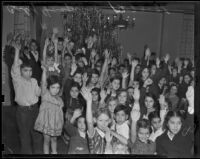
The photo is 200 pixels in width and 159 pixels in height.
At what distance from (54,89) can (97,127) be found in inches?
19.8

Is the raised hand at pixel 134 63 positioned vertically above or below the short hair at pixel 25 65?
above

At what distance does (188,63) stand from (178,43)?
0.20 meters

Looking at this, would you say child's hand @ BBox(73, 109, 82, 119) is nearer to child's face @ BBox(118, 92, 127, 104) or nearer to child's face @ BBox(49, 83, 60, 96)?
child's face @ BBox(49, 83, 60, 96)

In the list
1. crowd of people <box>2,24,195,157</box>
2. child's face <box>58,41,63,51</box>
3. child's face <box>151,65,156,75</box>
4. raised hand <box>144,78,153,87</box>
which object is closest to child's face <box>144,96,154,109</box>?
crowd of people <box>2,24,195,157</box>

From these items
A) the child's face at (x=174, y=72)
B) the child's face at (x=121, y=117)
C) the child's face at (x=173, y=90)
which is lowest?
the child's face at (x=121, y=117)

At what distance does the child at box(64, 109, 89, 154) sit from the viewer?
11.2 feet

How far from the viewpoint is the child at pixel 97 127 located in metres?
3.40

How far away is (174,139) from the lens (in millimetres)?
3438

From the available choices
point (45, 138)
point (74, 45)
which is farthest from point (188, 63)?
point (45, 138)

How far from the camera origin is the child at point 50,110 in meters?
3.40

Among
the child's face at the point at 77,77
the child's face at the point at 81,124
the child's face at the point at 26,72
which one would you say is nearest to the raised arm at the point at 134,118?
the child's face at the point at 81,124

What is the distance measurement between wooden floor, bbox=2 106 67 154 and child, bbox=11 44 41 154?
45mm

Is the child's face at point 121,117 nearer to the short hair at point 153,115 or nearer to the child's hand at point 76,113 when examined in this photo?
the short hair at point 153,115

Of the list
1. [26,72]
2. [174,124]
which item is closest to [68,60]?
[26,72]
